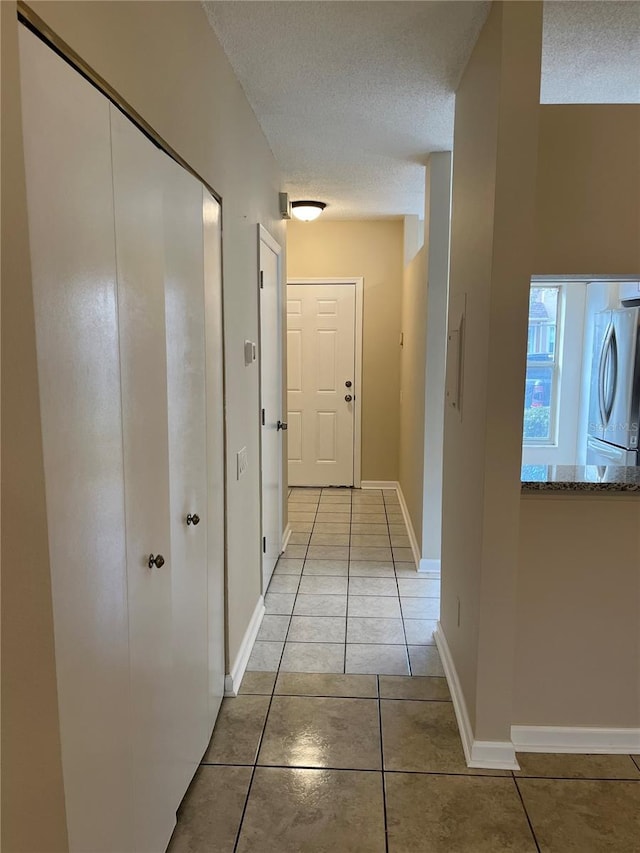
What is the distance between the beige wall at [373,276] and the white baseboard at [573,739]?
154 inches

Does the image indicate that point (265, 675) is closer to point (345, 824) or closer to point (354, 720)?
point (354, 720)

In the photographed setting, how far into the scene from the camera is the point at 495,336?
1936mm

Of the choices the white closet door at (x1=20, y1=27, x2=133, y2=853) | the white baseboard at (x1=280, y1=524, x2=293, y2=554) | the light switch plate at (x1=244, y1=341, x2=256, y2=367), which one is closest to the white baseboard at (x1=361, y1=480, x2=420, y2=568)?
the white baseboard at (x1=280, y1=524, x2=293, y2=554)

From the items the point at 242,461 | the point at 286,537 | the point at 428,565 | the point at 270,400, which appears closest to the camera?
the point at 242,461

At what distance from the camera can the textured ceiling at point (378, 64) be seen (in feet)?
6.72

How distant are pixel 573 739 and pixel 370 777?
78cm

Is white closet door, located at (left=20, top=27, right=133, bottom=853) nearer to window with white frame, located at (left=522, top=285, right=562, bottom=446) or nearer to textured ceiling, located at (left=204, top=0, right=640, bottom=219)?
textured ceiling, located at (left=204, top=0, right=640, bottom=219)

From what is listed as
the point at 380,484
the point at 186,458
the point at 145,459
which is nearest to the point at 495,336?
the point at 186,458

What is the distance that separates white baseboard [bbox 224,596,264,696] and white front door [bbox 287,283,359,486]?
289 cm

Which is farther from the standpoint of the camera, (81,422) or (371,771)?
A: (371,771)

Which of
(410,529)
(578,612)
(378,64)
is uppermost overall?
(378,64)

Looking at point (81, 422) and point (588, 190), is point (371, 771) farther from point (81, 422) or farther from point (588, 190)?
point (588, 190)

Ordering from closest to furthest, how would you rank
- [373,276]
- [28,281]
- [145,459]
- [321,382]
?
[28,281] < [145,459] < [373,276] < [321,382]

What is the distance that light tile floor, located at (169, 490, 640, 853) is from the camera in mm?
1784
